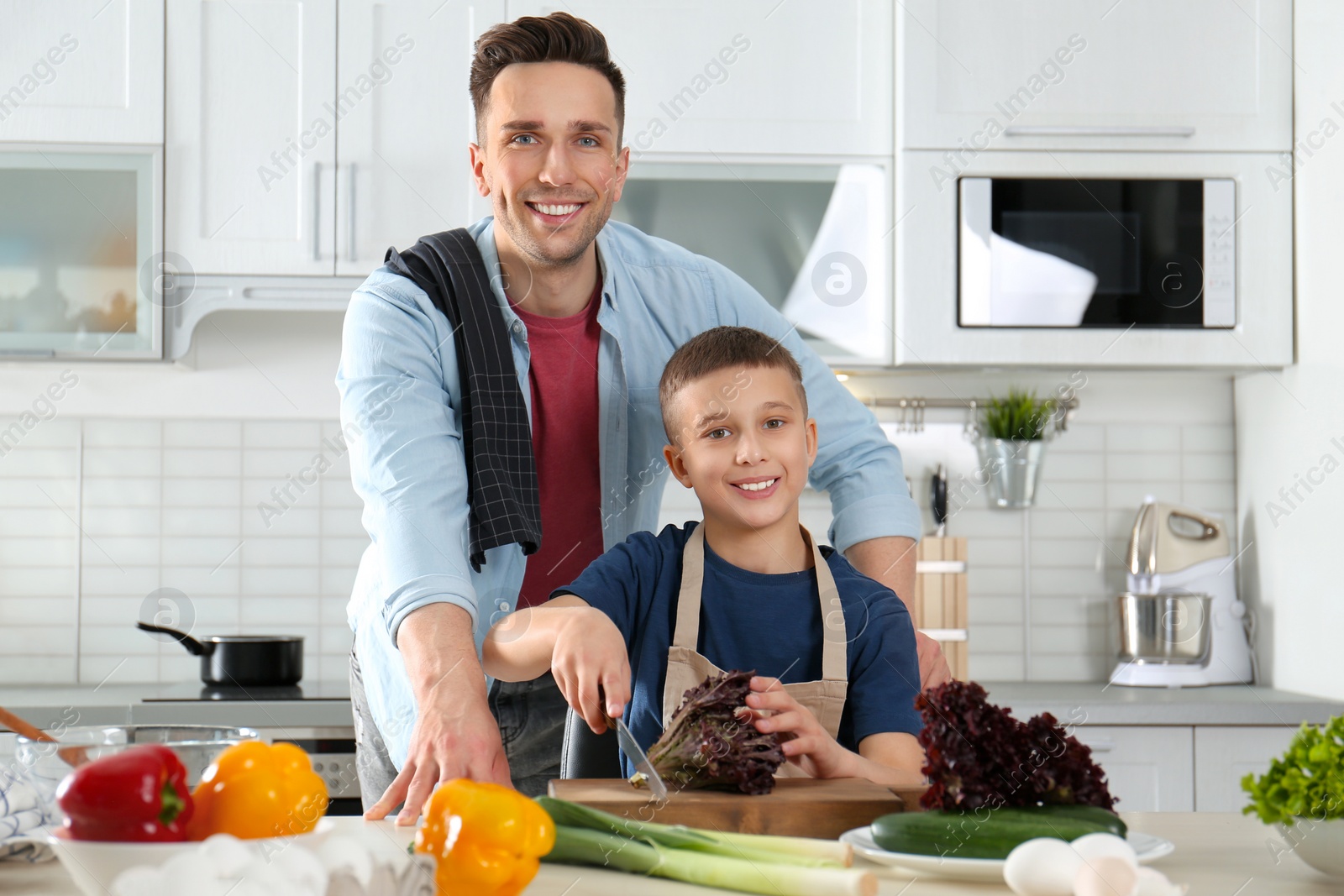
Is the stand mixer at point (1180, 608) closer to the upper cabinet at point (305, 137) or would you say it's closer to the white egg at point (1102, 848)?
the upper cabinet at point (305, 137)

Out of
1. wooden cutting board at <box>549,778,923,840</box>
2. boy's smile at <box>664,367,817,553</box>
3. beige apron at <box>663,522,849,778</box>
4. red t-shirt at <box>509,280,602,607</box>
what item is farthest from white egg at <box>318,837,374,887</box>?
red t-shirt at <box>509,280,602,607</box>

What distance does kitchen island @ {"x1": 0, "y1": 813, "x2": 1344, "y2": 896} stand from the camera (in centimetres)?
71

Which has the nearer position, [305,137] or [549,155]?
[549,155]

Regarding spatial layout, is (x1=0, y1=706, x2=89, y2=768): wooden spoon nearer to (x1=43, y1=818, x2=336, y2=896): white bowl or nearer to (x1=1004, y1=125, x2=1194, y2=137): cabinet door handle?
(x1=43, y1=818, x2=336, y2=896): white bowl

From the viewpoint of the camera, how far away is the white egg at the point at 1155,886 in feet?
2.03

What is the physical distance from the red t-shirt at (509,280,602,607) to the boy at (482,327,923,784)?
128 mm

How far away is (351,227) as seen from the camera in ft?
7.85

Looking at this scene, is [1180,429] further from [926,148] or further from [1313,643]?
[926,148]

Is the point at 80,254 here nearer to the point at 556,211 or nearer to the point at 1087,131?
the point at 556,211

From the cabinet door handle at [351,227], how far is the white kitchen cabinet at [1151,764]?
172 centimetres

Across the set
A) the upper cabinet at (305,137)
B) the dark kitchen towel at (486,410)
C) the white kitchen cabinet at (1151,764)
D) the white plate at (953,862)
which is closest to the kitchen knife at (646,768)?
the white plate at (953,862)

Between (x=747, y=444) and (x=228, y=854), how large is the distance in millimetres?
867

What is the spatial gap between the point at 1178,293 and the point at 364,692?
1.83m

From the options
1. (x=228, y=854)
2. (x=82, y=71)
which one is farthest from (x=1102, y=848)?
(x=82, y=71)
